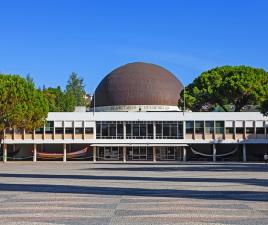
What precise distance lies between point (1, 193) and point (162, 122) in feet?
187

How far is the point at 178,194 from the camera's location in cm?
2186

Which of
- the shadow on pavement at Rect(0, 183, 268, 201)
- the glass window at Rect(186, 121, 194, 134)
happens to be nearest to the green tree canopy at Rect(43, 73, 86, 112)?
the glass window at Rect(186, 121, 194, 134)

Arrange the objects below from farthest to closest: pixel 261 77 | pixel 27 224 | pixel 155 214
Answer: pixel 261 77 < pixel 155 214 < pixel 27 224

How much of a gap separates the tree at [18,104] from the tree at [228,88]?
2733 cm

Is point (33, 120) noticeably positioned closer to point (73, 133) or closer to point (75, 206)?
point (73, 133)

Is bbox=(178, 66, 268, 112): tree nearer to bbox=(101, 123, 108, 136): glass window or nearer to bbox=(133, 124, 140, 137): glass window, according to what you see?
bbox=(133, 124, 140, 137): glass window

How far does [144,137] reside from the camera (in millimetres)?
78375

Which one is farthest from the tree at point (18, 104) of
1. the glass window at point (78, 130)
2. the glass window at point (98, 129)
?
the glass window at point (98, 129)

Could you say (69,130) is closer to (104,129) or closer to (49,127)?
(49,127)

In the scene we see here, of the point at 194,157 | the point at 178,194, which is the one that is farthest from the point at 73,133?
the point at 178,194

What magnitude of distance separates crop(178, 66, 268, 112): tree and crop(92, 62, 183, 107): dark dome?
23.3 ft

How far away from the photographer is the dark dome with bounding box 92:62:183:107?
9469cm

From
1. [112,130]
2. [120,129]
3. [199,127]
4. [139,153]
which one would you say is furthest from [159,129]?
[112,130]

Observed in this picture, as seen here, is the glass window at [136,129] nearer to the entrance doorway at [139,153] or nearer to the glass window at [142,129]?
the glass window at [142,129]
